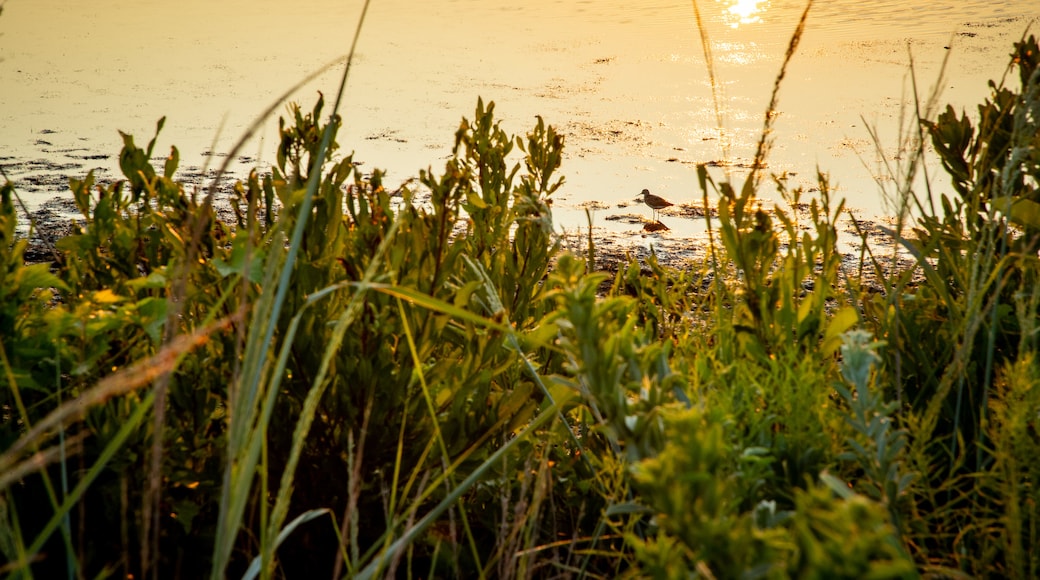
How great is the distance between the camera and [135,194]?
2.02 meters

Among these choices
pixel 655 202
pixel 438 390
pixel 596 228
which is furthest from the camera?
pixel 655 202

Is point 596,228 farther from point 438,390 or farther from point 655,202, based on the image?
point 438,390

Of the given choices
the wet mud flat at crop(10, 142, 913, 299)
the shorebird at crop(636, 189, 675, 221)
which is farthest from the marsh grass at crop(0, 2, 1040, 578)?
the shorebird at crop(636, 189, 675, 221)

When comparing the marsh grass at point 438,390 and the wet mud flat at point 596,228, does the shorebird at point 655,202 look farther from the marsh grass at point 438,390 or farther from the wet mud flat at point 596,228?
the marsh grass at point 438,390

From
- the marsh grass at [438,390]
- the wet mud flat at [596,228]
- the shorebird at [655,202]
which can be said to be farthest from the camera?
the shorebird at [655,202]

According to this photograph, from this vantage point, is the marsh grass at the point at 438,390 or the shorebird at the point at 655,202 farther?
the shorebird at the point at 655,202

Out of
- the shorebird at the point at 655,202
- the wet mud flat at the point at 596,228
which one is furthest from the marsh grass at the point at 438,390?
the shorebird at the point at 655,202

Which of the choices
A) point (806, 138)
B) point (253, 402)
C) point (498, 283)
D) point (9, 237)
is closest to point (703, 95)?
point (806, 138)

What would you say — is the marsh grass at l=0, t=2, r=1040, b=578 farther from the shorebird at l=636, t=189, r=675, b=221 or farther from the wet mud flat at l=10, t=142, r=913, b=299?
the shorebird at l=636, t=189, r=675, b=221

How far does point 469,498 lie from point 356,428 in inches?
13.1

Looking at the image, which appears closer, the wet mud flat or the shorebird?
A: the wet mud flat

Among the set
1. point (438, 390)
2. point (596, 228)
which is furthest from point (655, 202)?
point (438, 390)

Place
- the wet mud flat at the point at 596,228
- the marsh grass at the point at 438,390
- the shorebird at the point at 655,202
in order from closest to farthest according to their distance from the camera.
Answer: the marsh grass at the point at 438,390
the wet mud flat at the point at 596,228
the shorebird at the point at 655,202

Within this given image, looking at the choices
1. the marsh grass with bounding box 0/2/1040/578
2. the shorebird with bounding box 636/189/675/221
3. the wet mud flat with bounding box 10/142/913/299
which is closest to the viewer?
the marsh grass with bounding box 0/2/1040/578
